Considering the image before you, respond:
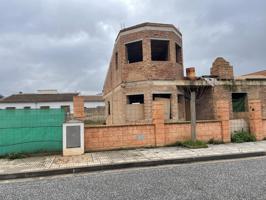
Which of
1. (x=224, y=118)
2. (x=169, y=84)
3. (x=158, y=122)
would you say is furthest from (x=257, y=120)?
(x=158, y=122)

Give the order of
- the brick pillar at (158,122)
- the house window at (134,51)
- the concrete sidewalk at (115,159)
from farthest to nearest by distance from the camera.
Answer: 1. the house window at (134,51)
2. the brick pillar at (158,122)
3. the concrete sidewalk at (115,159)

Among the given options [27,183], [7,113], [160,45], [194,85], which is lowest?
[27,183]

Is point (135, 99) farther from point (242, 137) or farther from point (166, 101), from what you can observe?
point (242, 137)

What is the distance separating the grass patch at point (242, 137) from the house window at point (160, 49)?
6.48 meters

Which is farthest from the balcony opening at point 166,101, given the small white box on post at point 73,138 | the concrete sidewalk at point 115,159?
the small white box on post at point 73,138

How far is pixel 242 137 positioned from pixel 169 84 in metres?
5.07

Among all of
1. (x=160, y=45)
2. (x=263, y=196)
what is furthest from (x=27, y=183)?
(x=160, y=45)

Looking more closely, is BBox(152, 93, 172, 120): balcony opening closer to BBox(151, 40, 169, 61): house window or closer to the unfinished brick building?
the unfinished brick building

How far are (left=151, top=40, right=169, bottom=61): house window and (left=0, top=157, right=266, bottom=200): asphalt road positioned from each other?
32.5ft

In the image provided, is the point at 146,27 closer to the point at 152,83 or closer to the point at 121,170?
the point at 152,83

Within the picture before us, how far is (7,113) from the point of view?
32.6 ft

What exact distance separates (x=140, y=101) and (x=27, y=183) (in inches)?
406

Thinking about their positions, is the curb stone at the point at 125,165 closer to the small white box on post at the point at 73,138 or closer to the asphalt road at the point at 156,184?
the asphalt road at the point at 156,184

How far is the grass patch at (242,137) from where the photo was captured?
12274mm
